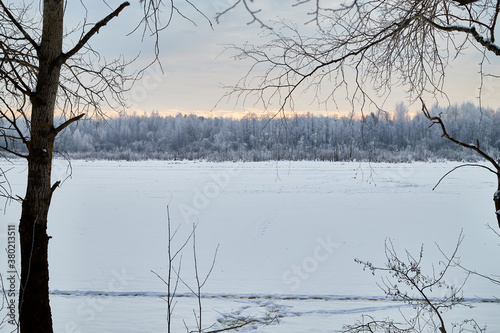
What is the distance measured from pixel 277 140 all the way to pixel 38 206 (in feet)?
5.29

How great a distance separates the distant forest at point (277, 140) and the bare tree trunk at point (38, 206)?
53.8 inches

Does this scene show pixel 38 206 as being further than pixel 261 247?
No

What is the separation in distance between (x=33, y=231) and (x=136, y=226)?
A: 30.0 feet

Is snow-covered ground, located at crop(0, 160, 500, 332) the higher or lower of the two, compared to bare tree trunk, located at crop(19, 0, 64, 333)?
lower

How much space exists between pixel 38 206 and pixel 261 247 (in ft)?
23.2

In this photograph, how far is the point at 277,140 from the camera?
270 centimetres

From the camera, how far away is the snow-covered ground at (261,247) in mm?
5703

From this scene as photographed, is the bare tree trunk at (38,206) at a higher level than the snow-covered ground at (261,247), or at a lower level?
higher

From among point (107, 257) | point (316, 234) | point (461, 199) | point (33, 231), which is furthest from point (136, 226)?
point (461, 199)

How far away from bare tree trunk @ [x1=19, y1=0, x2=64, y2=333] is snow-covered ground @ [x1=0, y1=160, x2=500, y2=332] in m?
1.22

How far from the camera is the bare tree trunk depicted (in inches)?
101

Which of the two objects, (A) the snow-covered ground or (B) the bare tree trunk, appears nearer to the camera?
(B) the bare tree trunk

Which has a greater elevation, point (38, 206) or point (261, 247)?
point (38, 206)

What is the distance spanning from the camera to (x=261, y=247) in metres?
9.29
